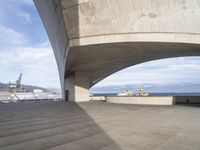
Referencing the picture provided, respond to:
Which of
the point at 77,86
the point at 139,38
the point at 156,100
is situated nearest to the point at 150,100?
the point at 156,100

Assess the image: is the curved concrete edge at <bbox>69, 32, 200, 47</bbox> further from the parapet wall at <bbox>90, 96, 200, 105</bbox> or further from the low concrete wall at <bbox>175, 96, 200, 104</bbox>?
the low concrete wall at <bbox>175, 96, 200, 104</bbox>

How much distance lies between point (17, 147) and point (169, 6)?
13094mm

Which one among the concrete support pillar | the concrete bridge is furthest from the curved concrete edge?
the concrete support pillar

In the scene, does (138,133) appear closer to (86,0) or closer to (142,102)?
(86,0)

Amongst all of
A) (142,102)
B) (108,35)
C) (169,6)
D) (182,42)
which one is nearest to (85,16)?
(108,35)

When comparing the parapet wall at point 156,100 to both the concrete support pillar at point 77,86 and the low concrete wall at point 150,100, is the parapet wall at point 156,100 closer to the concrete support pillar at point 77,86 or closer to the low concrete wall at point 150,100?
the low concrete wall at point 150,100

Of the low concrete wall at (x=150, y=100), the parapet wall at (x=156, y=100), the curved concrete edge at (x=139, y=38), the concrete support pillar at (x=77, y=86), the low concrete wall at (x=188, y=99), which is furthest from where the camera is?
the concrete support pillar at (x=77, y=86)

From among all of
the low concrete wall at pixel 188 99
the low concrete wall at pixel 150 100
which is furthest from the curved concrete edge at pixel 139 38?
the low concrete wall at pixel 188 99

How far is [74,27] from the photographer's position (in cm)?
1375

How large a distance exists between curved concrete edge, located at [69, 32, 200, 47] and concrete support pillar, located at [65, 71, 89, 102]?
1163cm

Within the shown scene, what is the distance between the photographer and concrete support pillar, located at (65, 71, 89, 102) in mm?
25078

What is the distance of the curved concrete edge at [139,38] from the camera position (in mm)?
13023

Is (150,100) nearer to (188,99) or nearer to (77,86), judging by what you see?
(188,99)

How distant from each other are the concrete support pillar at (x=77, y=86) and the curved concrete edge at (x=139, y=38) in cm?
1163
